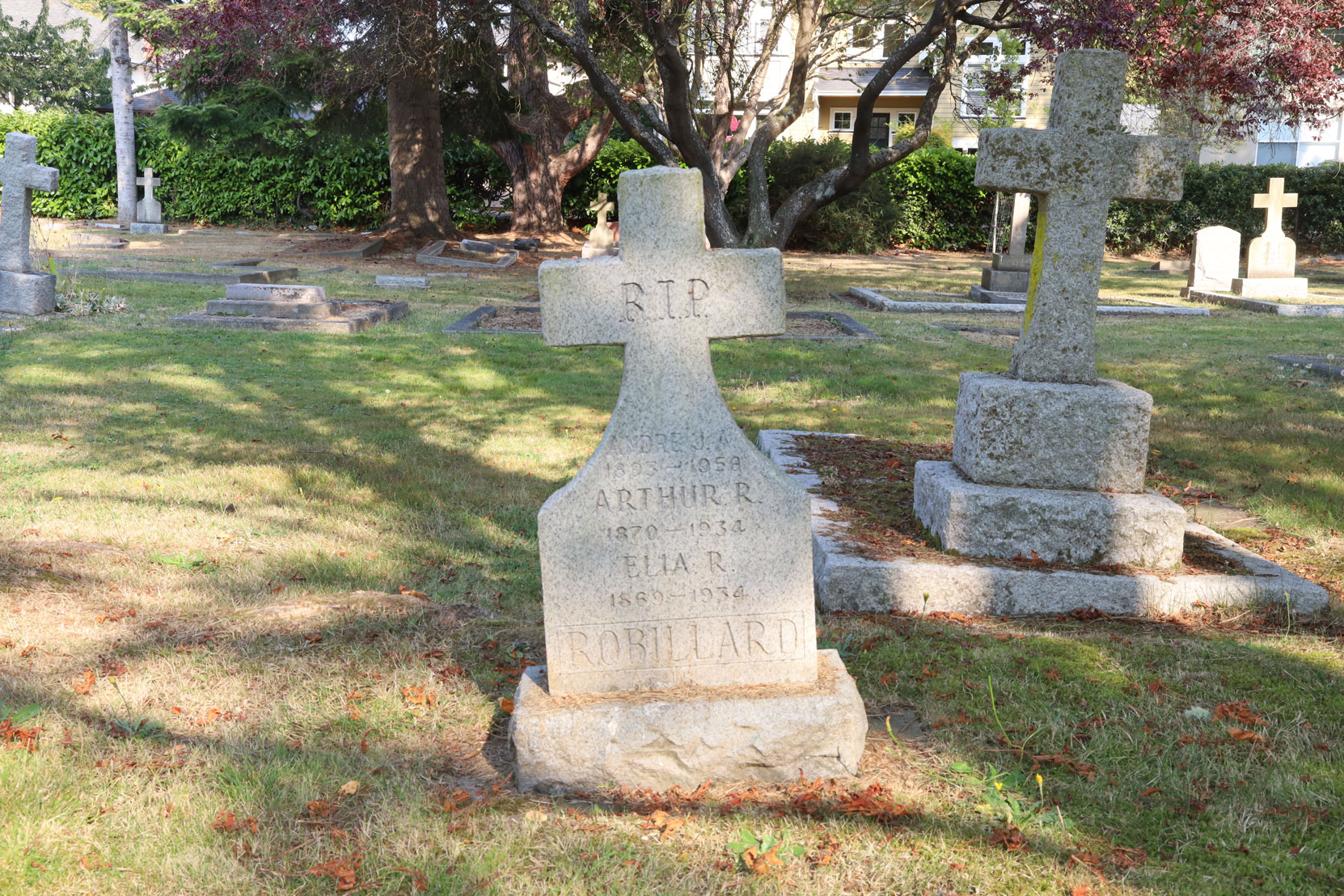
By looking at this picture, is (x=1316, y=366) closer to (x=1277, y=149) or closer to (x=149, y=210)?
(x=149, y=210)

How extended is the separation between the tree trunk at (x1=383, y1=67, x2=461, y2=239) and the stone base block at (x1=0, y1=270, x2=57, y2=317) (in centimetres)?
1004

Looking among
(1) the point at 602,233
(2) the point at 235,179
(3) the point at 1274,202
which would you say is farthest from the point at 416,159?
(3) the point at 1274,202

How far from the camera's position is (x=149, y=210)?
2772cm

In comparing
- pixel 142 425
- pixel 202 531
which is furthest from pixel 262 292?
pixel 202 531

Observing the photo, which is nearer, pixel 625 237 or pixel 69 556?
pixel 625 237

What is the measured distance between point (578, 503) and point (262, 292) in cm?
1073

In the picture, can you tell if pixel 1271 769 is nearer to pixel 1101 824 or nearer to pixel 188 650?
pixel 1101 824

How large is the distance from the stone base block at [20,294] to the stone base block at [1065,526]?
11.5m

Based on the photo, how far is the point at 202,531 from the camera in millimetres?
5297

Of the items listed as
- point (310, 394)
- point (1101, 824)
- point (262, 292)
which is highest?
point (262, 292)

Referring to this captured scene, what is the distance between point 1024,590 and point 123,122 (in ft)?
95.8

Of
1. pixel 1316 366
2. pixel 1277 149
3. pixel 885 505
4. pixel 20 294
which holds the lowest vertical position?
→ pixel 885 505

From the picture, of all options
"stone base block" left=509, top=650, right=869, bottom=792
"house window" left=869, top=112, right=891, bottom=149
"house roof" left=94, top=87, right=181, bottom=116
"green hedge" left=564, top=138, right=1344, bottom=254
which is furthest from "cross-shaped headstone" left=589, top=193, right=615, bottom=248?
"house window" left=869, top=112, right=891, bottom=149

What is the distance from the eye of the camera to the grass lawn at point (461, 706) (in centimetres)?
268
